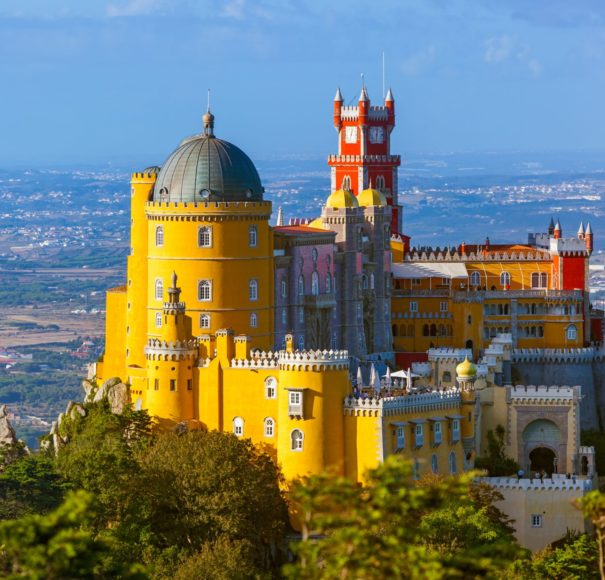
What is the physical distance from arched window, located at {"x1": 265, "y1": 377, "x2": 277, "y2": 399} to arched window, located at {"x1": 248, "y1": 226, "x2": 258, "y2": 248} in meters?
11.0

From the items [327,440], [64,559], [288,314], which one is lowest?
[64,559]

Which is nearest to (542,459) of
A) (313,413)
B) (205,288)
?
(313,413)

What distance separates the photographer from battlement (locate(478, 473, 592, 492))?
327 ft

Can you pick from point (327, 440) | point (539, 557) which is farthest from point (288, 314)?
point (539, 557)

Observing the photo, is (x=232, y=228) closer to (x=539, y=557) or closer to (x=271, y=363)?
(x=271, y=363)

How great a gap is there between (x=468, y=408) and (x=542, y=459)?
5.53 meters

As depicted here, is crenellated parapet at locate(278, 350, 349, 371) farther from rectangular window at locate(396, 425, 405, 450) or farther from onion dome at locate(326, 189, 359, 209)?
onion dome at locate(326, 189, 359, 209)

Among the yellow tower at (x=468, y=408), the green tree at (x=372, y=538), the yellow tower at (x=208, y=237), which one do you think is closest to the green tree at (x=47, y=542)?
the green tree at (x=372, y=538)

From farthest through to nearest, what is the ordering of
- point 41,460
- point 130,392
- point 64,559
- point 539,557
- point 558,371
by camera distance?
point 558,371 → point 130,392 → point 41,460 → point 539,557 → point 64,559

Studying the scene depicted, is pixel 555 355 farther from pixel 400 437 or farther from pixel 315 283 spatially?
pixel 400 437

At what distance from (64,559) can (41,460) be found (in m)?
44.0

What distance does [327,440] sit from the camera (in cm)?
9744

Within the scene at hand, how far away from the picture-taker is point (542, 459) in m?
107

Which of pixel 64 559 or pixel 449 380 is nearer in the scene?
pixel 64 559
